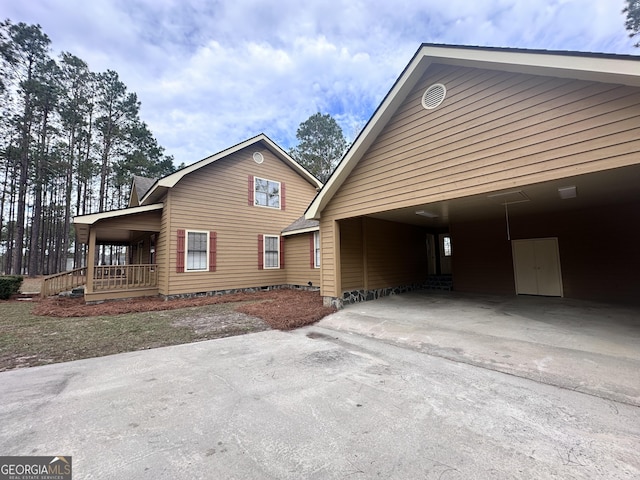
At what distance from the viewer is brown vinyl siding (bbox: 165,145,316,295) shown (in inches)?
423

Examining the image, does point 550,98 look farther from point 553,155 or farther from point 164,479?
point 164,479

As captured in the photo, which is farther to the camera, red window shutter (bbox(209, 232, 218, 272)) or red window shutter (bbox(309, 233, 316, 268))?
red window shutter (bbox(309, 233, 316, 268))

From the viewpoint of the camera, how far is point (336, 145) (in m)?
27.0

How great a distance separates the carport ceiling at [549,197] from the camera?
16.3 feet

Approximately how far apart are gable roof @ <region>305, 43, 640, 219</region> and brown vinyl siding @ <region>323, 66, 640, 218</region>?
18 centimetres

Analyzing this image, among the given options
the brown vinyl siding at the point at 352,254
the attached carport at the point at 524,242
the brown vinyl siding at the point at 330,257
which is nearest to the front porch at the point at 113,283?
the brown vinyl siding at the point at 330,257

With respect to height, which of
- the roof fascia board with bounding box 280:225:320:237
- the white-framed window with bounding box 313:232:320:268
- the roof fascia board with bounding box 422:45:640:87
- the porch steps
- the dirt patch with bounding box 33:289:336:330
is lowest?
the dirt patch with bounding box 33:289:336:330

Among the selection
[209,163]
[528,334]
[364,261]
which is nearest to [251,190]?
[209,163]

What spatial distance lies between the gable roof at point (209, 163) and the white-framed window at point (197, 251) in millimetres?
2059

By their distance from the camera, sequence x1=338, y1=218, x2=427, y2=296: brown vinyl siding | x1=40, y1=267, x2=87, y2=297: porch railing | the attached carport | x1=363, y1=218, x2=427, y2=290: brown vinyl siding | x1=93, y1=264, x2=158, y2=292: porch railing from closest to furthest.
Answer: the attached carport < x1=338, y1=218, x2=427, y2=296: brown vinyl siding < x1=363, y1=218, x2=427, y2=290: brown vinyl siding < x1=93, y1=264, x2=158, y2=292: porch railing < x1=40, y1=267, x2=87, y2=297: porch railing

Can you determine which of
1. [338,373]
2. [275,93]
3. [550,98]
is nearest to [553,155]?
[550,98]

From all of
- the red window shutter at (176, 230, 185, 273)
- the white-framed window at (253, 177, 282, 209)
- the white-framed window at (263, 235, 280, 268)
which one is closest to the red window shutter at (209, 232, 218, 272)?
the red window shutter at (176, 230, 185, 273)

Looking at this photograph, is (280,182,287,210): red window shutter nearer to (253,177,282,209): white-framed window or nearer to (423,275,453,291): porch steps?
(253,177,282,209): white-framed window

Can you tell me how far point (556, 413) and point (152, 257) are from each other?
1498cm
